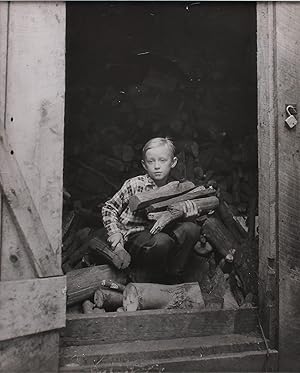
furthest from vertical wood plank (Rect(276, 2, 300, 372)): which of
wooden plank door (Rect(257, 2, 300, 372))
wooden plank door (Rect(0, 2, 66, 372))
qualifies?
wooden plank door (Rect(0, 2, 66, 372))

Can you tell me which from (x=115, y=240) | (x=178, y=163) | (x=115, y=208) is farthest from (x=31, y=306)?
(x=178, y=163)

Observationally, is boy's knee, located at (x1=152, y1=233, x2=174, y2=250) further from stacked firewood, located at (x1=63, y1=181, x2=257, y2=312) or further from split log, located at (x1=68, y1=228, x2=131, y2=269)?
split log, located at (x1=68, y1=228, x2=131, y2=269)

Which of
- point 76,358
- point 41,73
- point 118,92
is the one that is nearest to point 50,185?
point 41,73

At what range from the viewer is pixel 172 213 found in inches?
114

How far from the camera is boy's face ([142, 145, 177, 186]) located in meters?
3.13

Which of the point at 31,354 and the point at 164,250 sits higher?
the point at 164,250

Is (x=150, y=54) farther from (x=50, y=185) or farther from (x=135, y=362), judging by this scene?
(x=135, y=362)

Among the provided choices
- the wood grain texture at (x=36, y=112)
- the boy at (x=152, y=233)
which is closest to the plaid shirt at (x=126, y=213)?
the boy at (x=152, y=233)

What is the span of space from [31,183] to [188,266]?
1473 millimetres

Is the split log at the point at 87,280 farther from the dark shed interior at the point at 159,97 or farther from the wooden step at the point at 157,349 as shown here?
the dark shed interior at the point at 159,97

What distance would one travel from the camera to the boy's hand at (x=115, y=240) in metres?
2.91

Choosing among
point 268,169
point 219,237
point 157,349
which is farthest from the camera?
point 219,237

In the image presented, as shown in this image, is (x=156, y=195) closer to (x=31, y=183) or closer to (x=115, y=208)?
(x=115, y=208)

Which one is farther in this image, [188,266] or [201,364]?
[188,266]
